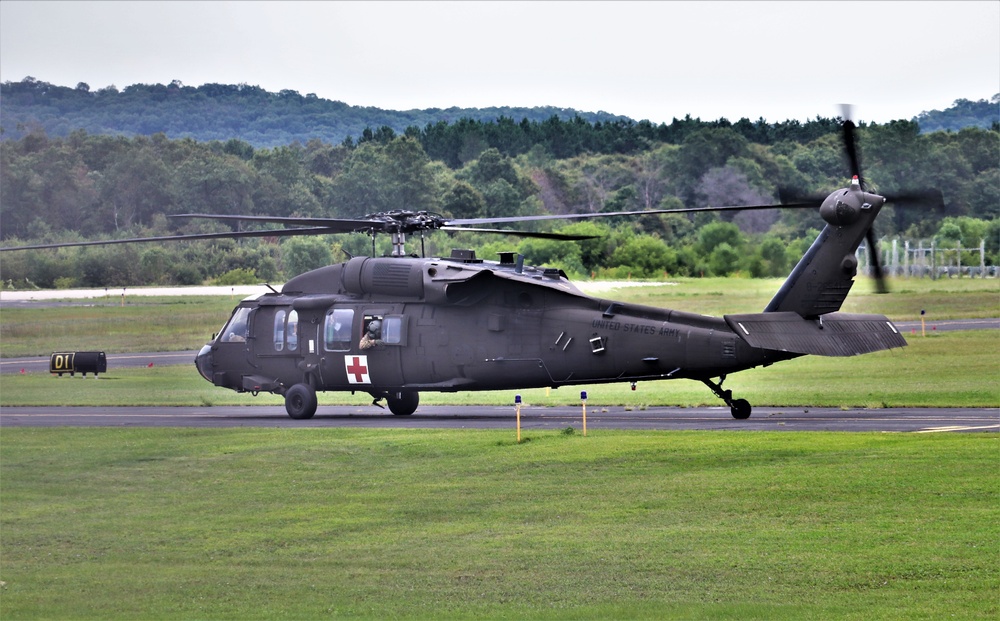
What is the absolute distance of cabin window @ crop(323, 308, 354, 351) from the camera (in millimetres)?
34000

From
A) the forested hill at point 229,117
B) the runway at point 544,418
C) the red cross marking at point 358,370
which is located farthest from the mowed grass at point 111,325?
the red cross marking at point 358,370

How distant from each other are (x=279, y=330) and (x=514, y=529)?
1666cm

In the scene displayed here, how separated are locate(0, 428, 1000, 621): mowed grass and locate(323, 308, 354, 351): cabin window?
17.2 feet

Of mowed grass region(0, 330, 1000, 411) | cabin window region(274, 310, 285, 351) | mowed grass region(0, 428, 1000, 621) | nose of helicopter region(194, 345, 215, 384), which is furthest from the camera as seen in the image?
mowed grass region(0, 330, 1000, 411)

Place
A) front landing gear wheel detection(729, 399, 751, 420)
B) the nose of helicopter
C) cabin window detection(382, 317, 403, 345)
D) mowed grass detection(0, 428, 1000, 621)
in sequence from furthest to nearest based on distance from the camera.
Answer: the nose of helicopter < cabin window detection(382, 317, 403, 345) < front landing gear wheel detection(729, 399, 751, 420) < mowed grass detection(0, 428, 1000, 621)

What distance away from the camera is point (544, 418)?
113 ft

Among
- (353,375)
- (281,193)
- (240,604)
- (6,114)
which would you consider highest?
(6,114)

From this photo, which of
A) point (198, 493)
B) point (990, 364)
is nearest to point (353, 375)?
point (198, 493)

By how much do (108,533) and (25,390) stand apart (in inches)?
1157

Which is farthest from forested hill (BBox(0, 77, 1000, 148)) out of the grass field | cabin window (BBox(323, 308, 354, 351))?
the grass field

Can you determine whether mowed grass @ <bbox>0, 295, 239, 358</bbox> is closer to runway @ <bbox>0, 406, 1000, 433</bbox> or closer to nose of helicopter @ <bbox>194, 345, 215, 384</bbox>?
runway @ <bbox>0, 406, 1000, 433</bbox>

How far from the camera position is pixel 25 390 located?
47875mm

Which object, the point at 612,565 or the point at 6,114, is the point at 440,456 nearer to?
the point at 612,565

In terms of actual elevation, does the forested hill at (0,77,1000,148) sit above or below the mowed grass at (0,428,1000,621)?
above
